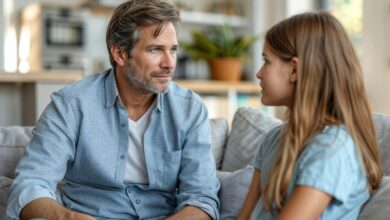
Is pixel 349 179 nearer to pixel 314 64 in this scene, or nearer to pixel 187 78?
pixel 314 64

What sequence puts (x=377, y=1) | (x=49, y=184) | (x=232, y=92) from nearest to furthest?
(x=49, y=184)
(x=377, y=1)
(x=232, y=92)

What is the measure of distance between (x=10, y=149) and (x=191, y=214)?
0.79 meters

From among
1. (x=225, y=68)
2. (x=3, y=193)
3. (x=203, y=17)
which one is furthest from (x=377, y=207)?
(x=203, y=17)

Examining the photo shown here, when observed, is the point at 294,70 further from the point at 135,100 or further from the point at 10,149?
the point at 10,149

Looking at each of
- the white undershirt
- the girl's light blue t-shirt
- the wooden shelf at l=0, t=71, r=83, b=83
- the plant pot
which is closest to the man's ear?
the white undershirt

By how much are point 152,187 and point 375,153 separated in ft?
2.54

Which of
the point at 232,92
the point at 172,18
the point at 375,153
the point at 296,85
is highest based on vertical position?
the point at 172,18

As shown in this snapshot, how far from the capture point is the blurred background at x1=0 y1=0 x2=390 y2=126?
4.54 metres

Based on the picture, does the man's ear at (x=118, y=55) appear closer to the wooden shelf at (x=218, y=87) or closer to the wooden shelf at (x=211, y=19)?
the wooden shelf at (x=218, y=87)

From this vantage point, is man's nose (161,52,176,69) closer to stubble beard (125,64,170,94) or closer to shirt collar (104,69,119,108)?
stubble beard (125,64,170,94)

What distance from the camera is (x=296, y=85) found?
4.42 ft

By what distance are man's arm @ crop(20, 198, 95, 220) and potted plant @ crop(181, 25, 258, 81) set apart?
393 centimetres

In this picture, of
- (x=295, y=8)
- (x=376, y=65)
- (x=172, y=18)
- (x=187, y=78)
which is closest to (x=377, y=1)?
(x=376, y=65)

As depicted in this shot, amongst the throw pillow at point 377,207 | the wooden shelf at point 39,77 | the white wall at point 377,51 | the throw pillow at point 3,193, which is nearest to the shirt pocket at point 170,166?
the throw pillow at point 3,193
